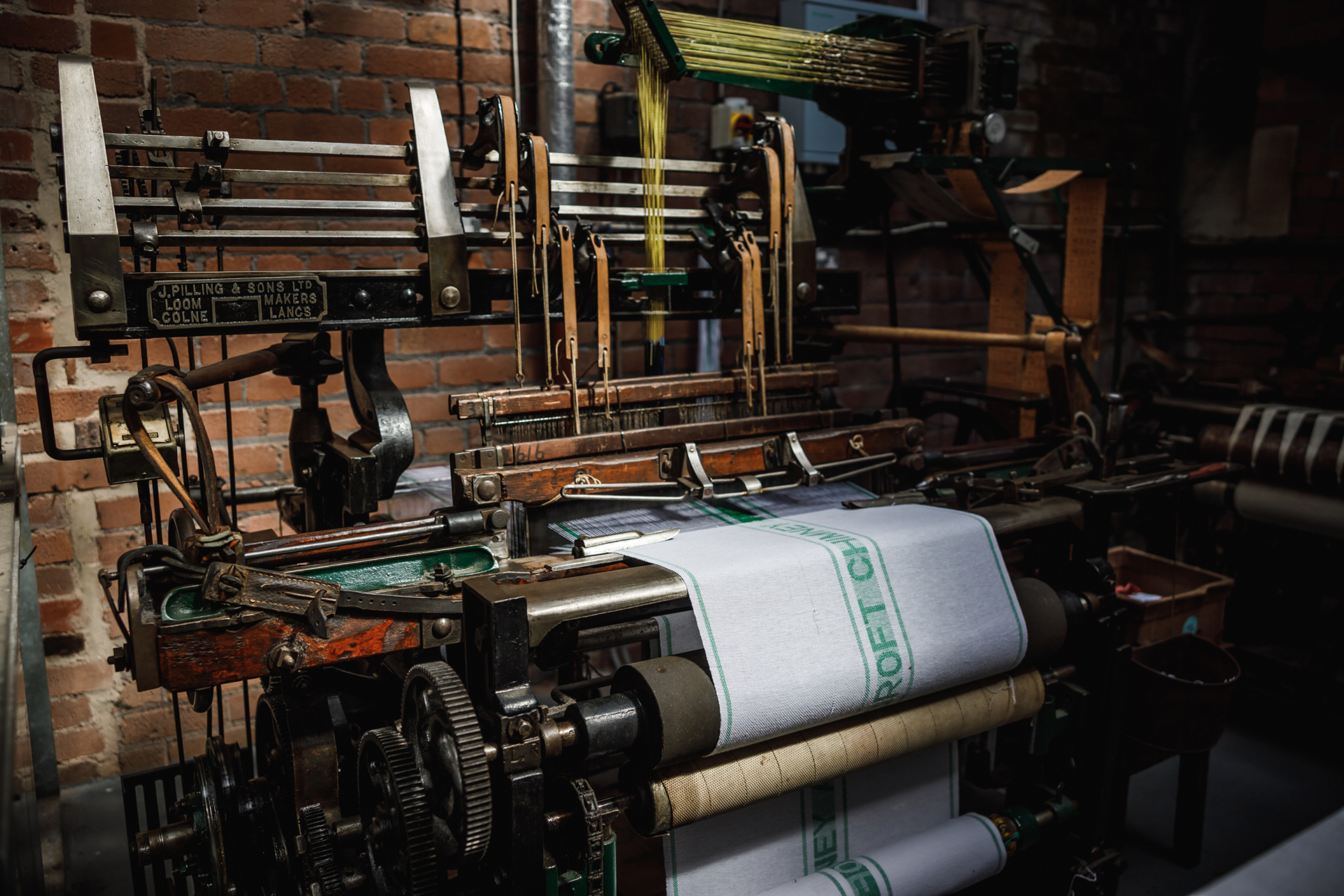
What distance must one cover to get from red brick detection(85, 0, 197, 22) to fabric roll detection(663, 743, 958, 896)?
86.9 inches

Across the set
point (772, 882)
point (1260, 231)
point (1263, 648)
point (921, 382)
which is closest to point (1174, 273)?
point (1260, 231)

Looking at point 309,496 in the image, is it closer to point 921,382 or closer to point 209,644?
point 209,644

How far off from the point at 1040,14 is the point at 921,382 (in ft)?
6.12

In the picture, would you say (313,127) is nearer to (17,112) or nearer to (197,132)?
(197,132)

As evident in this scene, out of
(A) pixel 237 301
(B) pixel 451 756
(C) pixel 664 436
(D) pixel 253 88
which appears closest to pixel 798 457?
(C) pixel 664 436

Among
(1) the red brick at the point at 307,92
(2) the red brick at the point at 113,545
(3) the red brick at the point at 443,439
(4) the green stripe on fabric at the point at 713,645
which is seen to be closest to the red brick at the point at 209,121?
(1) the red brick at the point at 307,92

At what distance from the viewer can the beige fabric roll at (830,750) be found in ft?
4.50

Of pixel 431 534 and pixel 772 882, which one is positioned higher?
pixel 431 534

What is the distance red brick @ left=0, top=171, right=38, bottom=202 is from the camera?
229cm

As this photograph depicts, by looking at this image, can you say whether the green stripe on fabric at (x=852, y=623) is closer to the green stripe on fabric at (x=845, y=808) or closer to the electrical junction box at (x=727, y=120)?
the green stripe on fabric at (x=845, y=808)

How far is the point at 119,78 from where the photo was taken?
235cm

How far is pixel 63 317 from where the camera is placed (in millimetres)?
2375

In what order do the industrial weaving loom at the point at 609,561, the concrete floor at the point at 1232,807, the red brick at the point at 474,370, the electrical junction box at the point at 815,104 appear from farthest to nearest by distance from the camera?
the electrical junction box at the point at 815,104 → the red brick at the point at 474,370 → the concrete floor at the point at 1232,807 → the industrial weaving loom at the point at 609,561

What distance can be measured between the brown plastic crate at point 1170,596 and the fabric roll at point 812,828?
1.02m
